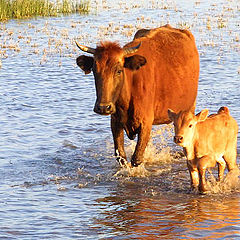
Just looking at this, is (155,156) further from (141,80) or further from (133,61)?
(133,61)

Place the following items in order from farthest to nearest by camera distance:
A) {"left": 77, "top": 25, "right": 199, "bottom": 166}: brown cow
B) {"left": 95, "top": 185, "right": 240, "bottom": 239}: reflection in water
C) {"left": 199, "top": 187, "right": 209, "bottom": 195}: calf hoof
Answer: {"left": 77, "top": 25, "right": 199, "bottom": 166}: brown cow → {"left": 199, "top": 187, "right": 209, "bottom": 195}: calf hoof → {"left": 95, "top": 185, "right": 240, "bottom": 239}: reflection in water

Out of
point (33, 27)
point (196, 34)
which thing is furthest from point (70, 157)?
point (33, 27)

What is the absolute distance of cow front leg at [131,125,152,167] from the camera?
28.6 feet

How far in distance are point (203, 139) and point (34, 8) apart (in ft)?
66.0

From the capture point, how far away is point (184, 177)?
29.8ft

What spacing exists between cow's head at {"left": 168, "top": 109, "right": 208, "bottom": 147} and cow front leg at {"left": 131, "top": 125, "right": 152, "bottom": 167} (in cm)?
122

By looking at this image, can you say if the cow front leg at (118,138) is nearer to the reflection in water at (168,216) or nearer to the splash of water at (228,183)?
the reflection in water at (168,216)

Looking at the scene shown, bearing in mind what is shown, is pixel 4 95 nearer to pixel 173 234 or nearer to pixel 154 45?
pixel 154 45

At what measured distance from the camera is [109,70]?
809 cm

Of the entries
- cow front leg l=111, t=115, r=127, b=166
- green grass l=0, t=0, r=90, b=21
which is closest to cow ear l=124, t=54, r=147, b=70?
cow front leg l=111, t=115, r=127, b=166

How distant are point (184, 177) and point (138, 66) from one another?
1833mm

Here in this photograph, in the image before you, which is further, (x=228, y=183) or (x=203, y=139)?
(x=228, y=183)

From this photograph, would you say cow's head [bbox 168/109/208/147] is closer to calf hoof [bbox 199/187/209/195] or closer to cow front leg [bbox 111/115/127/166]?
calf hoof [bbox 199/187/209/195]

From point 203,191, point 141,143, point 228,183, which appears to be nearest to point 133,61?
point 141,143
